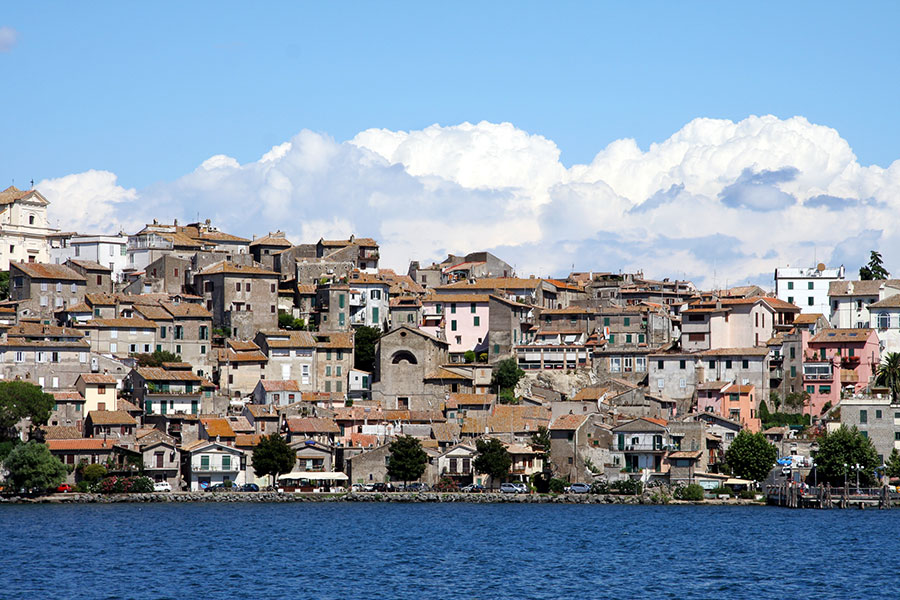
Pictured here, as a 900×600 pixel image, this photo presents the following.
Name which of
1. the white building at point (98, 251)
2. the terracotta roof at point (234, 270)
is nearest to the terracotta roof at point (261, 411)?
the terracotta roof at point (234, 270)

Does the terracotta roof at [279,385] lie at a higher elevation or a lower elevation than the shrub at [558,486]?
higher

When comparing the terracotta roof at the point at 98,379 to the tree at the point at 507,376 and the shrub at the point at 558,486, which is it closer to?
the tree at the point at 507,376

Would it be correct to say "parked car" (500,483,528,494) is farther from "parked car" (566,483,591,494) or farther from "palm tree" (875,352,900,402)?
"palm tree" (875,352,900,402)

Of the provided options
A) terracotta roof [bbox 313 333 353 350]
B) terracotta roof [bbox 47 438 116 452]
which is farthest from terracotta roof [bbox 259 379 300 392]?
terracotta roof [bbox 47 438 116 452]

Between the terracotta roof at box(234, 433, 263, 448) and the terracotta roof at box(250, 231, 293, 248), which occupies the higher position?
the terracotta roof at box(250, 231, 293, 248)

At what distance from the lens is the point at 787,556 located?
64.4 m

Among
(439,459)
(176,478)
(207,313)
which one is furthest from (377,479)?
(207,313)

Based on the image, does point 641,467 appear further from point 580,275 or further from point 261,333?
point 580,275

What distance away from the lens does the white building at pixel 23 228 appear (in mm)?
122625

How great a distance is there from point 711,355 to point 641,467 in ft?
39.2

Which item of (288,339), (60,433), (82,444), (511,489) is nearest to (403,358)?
(288,339)

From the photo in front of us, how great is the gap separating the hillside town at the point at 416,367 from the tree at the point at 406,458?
239 cm

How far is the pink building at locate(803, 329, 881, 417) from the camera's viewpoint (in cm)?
9588

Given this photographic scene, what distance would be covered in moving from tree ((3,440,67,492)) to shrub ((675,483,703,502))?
128ft
